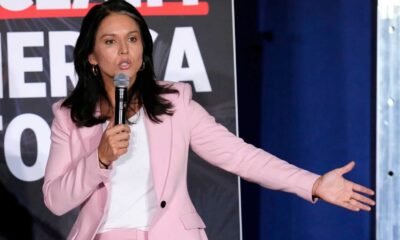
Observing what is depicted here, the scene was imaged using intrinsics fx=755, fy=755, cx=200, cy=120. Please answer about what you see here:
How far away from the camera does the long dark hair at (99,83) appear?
213 cm

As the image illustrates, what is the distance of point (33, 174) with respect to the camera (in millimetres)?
2754

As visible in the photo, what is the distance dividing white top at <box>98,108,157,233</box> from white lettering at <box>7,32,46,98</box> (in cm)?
77

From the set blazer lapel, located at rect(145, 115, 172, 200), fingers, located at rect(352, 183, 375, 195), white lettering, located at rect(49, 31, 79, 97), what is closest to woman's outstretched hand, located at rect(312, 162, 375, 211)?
fingers, located at rect(352, 183, 375, 195)

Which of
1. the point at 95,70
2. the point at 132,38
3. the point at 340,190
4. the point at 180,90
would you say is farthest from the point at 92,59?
the point at 340,190

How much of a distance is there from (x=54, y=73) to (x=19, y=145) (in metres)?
0.29

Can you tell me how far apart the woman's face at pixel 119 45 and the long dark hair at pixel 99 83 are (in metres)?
0.02

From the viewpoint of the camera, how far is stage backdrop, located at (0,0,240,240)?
8.95ft

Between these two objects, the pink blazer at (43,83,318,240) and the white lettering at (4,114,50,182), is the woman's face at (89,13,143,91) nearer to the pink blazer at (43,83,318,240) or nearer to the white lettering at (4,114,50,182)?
the pink blazer at (43,83,318,240)

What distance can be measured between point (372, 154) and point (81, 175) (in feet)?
5.33

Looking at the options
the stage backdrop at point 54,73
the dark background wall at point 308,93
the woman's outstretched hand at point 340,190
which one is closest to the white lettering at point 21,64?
the stage backdrop at point 54,73

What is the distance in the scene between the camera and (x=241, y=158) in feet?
6.93

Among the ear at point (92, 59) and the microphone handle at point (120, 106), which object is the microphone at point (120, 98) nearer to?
the microphone handle at point (120, 106)

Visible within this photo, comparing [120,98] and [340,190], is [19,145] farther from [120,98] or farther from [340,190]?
[340,190]

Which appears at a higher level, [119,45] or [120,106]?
[119,45]
